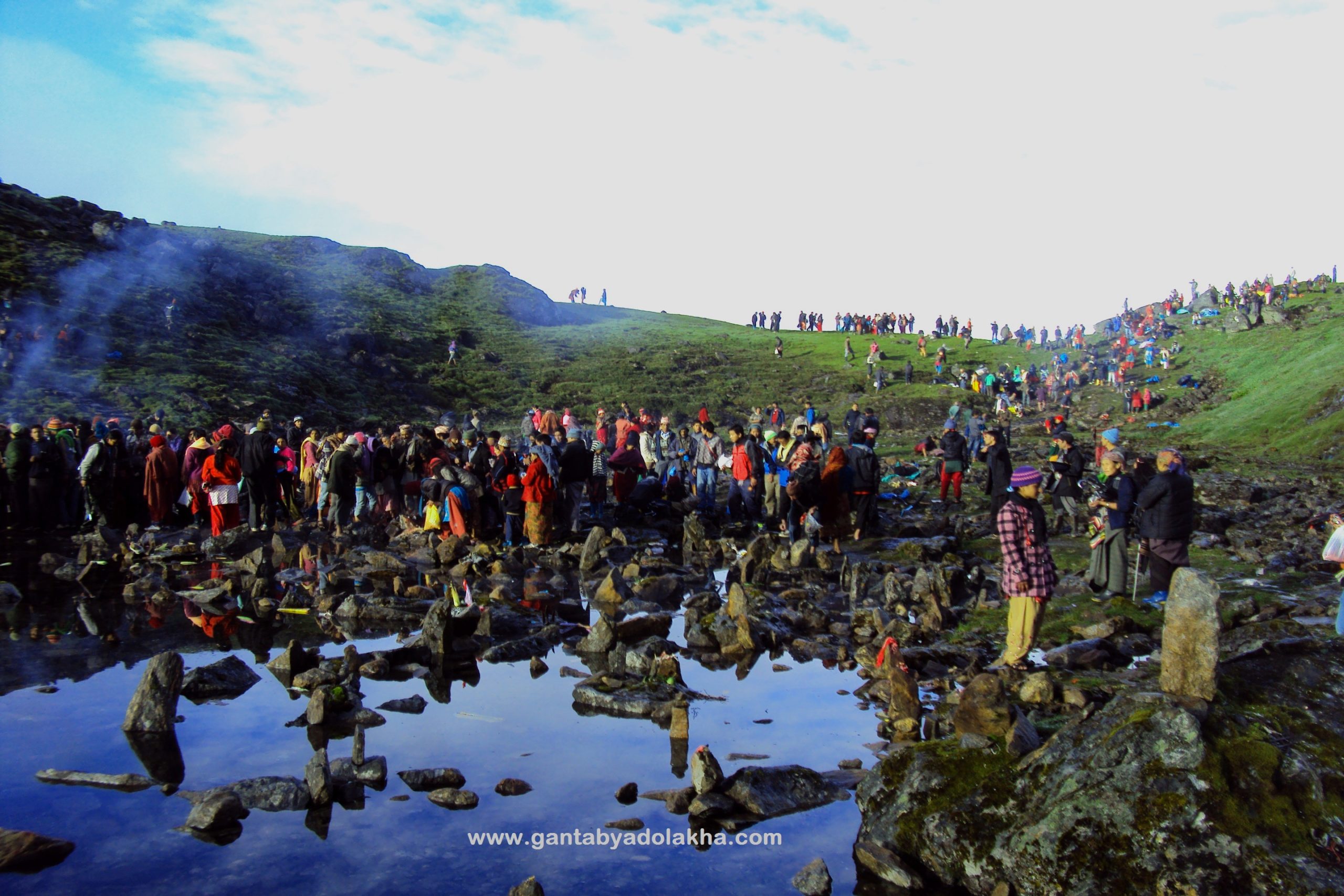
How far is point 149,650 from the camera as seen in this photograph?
9.30m

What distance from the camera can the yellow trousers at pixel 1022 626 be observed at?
311 inches

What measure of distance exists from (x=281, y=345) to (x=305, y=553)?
3498 centimetres

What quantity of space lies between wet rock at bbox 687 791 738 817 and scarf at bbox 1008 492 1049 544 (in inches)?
150

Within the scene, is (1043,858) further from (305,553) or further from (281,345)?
(281,345)

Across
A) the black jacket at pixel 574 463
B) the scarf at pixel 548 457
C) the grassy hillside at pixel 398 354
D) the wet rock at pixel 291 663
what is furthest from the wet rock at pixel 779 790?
the grassy hillside at pixel 398 354

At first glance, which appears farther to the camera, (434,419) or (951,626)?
(434,419)

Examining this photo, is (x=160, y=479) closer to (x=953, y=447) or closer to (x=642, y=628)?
(x=642, y=628)

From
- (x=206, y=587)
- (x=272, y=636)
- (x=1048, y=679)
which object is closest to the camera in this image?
(x=1048, y=679)

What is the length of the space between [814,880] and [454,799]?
7.84 feet

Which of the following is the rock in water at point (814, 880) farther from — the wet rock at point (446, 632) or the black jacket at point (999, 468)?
the black jacket at point (999, 468)

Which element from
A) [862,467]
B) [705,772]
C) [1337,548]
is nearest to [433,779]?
[705,772]

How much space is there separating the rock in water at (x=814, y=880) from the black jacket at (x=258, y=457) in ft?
43.1

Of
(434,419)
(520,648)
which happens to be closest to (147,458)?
(520,648)

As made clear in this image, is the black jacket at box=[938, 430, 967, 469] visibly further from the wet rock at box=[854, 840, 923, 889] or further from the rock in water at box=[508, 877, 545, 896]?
the rock in water at box=[508, 877, 545, 896]
